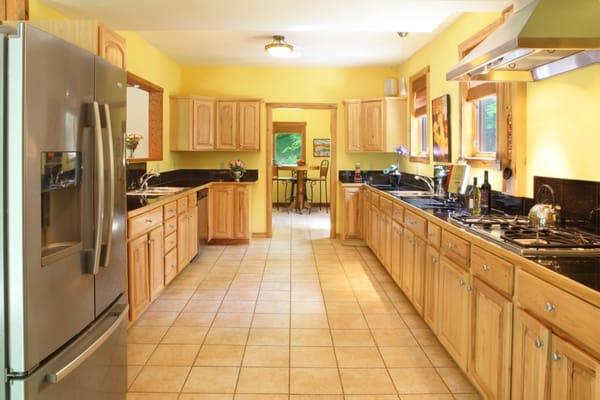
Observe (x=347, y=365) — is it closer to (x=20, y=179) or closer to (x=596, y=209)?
(x=596, y=209)

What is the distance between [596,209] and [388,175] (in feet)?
15.7

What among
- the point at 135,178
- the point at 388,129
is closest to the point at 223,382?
the point at 135,178

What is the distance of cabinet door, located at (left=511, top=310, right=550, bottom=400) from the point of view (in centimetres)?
173

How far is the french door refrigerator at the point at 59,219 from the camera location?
1.52m

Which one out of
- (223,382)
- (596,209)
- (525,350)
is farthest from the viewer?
(223,382)

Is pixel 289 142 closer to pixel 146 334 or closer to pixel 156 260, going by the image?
pixel 156 260

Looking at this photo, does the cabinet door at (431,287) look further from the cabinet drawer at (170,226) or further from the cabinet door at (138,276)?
the cabinet drawer at (170,226)

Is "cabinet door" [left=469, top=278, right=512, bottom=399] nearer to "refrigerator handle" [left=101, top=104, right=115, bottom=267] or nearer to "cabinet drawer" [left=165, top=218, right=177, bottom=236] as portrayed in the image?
"refrigerator handle" [left=101, top=104, right=115, bottom=267]

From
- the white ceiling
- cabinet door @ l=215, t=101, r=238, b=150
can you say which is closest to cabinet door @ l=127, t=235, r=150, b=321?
the white ceiling

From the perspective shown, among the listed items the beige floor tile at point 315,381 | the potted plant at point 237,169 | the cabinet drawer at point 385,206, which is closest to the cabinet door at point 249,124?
the potted plant at point 237,169

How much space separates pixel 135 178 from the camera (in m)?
5.21

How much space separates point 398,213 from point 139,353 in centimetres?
244

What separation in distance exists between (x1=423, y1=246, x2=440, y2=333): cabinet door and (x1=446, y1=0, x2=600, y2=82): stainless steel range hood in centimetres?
124

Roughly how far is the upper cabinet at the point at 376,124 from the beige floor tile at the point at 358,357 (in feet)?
13.7
